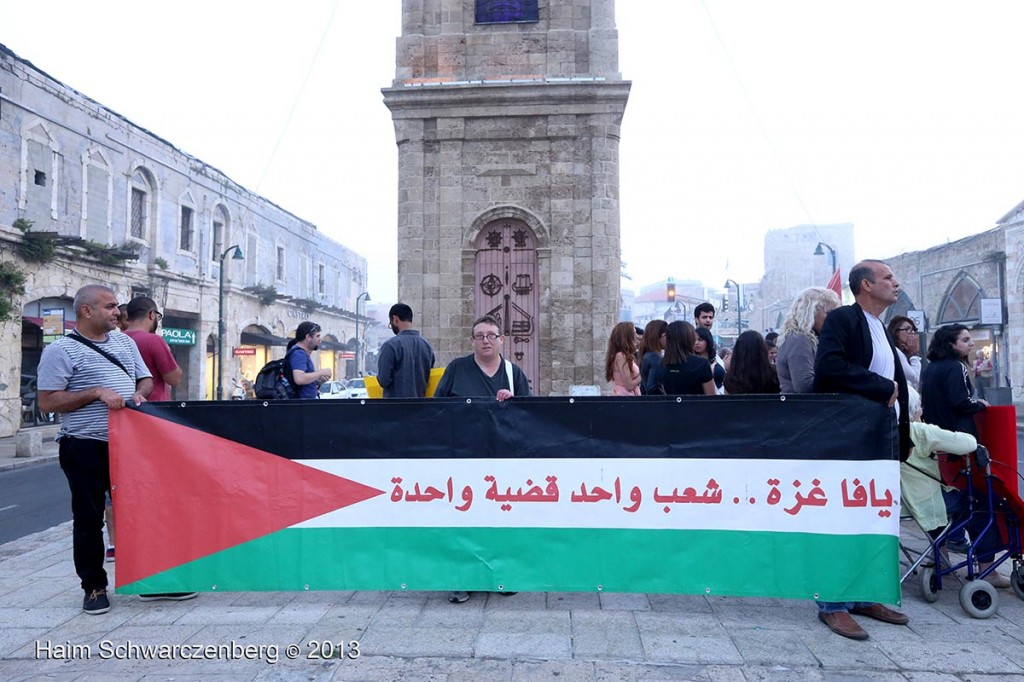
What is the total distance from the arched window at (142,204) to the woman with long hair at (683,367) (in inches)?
1021

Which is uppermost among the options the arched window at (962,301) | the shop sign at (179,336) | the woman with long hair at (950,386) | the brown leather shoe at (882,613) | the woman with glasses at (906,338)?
the arched window at (962,301)

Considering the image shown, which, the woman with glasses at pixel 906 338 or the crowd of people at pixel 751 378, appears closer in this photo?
the crowd of people at pixel 751 378

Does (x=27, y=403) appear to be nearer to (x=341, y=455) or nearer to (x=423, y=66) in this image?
(x=423, y=66)

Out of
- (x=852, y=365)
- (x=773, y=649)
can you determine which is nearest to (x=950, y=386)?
(x=852, y=365)

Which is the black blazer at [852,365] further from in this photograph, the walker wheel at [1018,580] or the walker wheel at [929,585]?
the walker wheel at [1018,580]

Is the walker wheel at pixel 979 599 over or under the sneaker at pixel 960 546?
under

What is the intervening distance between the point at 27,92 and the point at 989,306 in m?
35.0

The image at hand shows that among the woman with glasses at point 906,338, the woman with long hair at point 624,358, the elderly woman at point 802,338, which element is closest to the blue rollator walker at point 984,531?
the elderly woman at point 802,338

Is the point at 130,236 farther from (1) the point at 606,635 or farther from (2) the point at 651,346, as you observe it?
(1) the point at 606,635

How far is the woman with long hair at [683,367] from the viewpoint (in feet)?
17.5

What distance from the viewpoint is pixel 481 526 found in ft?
14.2

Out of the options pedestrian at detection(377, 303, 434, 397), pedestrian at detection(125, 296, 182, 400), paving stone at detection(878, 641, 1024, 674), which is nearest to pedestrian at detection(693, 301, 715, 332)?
pedestrian at detection(377, 303, 434, 397)

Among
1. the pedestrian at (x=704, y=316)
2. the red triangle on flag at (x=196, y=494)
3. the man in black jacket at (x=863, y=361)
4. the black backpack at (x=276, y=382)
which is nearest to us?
the man in black jacket at (x=863, y=361)

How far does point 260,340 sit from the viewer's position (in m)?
35.4
